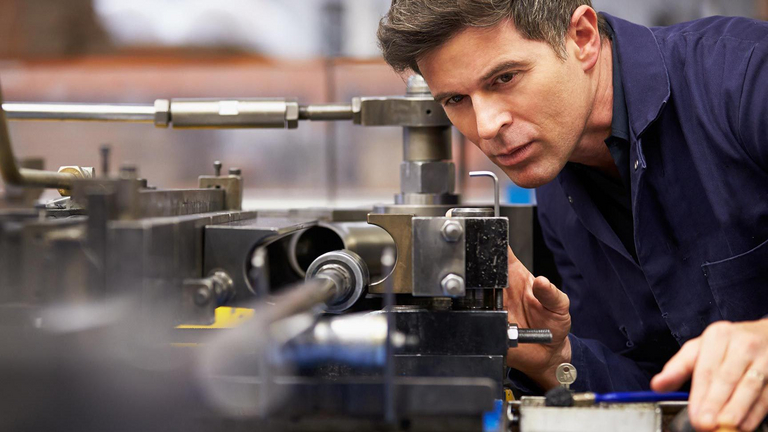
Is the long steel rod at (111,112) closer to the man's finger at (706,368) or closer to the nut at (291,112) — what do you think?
the nut at (291,112)

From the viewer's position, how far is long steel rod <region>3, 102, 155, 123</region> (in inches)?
38.8

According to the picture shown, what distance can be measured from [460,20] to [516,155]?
0.71 feet

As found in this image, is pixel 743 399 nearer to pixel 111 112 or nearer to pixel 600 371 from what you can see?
pixel 600 371

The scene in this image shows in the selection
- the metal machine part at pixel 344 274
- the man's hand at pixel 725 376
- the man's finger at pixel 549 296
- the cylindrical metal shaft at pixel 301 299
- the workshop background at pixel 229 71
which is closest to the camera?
the cylindrical metal shaft at pixel 301 299

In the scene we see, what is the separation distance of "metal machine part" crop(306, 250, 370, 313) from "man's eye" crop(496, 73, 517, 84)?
38cm

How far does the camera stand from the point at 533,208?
121 centimetres

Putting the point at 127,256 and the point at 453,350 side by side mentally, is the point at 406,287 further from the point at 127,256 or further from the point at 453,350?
the point at 127,256

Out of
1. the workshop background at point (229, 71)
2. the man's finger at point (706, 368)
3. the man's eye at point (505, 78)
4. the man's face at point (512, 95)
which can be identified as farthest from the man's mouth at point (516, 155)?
the workshop background at point (229, 71)

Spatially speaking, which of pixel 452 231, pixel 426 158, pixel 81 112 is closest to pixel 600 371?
pixel 426 158

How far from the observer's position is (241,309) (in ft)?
2.32

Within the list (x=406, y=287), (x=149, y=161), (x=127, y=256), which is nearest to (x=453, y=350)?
(x=406, y=287)

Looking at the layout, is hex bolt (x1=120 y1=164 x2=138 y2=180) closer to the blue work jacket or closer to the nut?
the nut

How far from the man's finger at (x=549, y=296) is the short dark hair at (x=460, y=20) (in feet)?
1.13

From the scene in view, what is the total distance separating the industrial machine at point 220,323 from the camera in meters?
0.50
